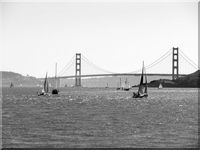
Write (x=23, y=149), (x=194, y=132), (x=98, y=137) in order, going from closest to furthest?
(x=23, y=149), (x=98, y=137), (x=194, y=132)

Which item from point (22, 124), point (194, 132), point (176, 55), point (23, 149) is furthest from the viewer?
point (176, 55)

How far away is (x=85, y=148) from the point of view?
23.8 m

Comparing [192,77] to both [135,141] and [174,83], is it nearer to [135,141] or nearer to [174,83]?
[174,83]

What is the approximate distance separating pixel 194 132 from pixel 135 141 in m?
5.34

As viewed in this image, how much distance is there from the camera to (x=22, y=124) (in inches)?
1346

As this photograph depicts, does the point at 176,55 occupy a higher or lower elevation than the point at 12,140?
higher

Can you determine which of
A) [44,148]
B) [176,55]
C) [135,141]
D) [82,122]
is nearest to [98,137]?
[135,141]

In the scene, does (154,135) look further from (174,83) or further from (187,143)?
(174,83)

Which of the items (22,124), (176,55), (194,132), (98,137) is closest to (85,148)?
(98,137)

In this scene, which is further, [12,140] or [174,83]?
[174,83]

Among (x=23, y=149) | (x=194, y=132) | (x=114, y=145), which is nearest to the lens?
(x=23, y=149)

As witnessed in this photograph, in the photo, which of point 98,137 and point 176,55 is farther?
point 176,55

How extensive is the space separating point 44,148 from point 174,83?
170 m

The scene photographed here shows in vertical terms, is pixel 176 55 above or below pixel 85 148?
above
